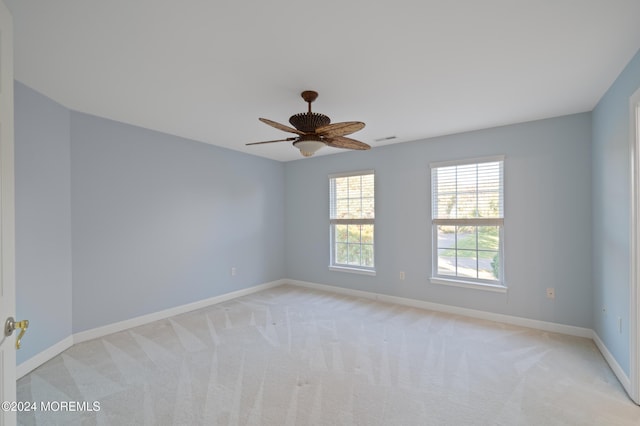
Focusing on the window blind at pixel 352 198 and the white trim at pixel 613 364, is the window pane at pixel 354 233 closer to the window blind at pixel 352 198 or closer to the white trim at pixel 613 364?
the window blind at pixel 352 198

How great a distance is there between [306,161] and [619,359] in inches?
186

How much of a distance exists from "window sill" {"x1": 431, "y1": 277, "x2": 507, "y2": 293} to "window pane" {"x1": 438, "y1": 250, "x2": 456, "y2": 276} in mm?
113

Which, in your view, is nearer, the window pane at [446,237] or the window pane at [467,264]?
the window pane at [467,264]

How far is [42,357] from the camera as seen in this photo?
A: 270cm

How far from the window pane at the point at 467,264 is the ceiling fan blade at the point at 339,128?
2.61 metres

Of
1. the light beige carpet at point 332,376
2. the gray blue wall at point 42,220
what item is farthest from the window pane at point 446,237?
the gray blue wall at point 42,220

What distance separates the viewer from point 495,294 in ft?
12.3

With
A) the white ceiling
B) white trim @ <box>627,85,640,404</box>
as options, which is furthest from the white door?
white trim @ <box>627,85,640,404</box>

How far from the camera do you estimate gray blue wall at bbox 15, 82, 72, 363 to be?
2.59 metres

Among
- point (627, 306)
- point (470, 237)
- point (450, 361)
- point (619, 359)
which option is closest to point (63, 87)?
point (450, 361)

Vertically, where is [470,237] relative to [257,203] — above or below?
below

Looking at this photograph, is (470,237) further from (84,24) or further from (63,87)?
(63,87)

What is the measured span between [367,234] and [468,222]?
1.58 meters

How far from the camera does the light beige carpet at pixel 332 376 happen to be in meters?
1.99
